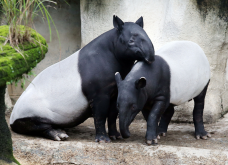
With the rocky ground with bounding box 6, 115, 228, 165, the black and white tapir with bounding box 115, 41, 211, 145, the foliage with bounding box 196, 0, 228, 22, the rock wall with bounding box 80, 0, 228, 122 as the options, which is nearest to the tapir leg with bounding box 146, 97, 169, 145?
the black and white tapir with bounding box 115, 41, 211, 145

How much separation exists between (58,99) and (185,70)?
6.15 ft

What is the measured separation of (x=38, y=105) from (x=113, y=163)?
1.45 meters

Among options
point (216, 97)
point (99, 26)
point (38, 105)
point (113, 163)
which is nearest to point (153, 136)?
point (113, 163)

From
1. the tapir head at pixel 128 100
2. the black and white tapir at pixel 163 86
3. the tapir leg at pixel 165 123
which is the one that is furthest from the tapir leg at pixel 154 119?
the tapir leg at pixel 165 123

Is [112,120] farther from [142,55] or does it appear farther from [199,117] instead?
[199,117]

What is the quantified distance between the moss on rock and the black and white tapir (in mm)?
1152

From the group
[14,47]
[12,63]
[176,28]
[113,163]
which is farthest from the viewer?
[176,28]

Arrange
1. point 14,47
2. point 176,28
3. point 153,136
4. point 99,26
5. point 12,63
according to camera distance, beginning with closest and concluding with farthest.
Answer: point 12,63, point 14,47, point 153,136, point 176,28, point 99,26

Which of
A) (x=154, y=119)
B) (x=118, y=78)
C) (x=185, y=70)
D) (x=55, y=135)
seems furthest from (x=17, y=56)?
(x=185, y=70)

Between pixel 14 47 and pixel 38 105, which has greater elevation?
pixel 14 47

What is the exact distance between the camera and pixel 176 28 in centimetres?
591

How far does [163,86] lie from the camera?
418 cm

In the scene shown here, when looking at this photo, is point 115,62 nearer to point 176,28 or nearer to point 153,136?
point 153,136

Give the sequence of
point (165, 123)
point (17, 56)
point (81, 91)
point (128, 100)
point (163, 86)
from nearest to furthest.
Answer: point (17, 56) → point (128, 100) → point (163, 86) → point (81, 91) → point (165, 123)
